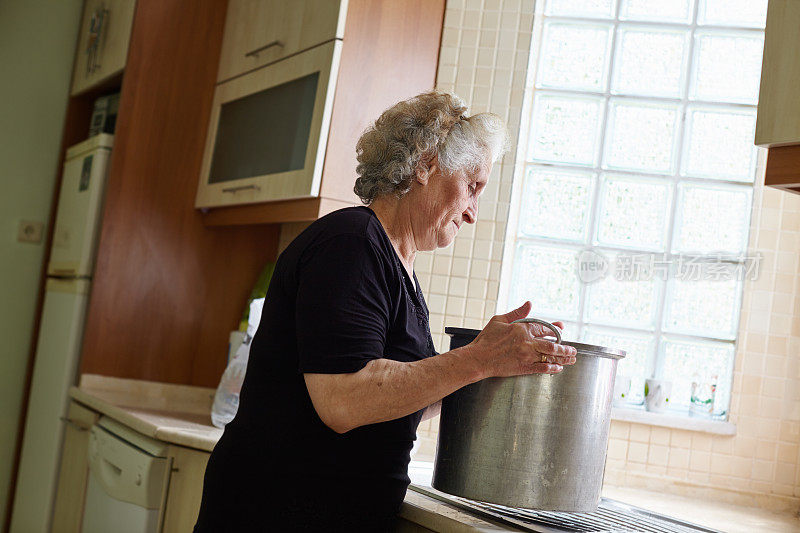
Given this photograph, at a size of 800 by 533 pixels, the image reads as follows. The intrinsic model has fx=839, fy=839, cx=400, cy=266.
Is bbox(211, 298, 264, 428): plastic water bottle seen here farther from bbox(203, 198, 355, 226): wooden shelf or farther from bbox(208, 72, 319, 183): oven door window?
bbox(208, 72, 319, 183): oven door window

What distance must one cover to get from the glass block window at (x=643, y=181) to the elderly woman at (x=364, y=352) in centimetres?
113

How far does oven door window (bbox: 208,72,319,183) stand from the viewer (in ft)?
7.32

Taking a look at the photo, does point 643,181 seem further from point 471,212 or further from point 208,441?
point 208,441

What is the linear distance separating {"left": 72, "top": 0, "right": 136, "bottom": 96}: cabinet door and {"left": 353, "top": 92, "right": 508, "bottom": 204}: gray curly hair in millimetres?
1652

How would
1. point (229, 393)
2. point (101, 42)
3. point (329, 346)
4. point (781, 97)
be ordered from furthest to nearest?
point (101, 42)
point (229, 393)
point (781, 97)
point (329, 346)

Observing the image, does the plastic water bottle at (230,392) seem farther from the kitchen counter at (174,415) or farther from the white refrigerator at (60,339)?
the white refrigerator at (60,339)

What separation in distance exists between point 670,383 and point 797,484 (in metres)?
0.41

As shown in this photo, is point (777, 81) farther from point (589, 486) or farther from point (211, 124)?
point (211, 124)

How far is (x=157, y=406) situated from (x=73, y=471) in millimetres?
300

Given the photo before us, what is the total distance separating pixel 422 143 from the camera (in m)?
1.30

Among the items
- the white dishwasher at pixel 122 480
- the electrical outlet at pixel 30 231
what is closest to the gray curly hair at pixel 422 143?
the white dishwasher at pixel 122 480

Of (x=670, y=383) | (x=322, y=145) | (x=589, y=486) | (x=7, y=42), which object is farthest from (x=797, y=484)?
(x=7, y=42)

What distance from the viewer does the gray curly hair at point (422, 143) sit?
130cm

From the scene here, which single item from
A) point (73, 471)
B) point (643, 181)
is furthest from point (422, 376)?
point (73, 471)
